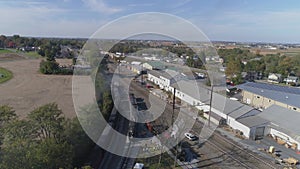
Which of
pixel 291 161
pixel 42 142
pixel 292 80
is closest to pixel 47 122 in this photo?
pixel 42 142

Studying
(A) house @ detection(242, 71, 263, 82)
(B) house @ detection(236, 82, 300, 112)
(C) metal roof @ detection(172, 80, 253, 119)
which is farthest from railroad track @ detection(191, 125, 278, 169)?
(A) house @ detection(242, 71, 263, 82)

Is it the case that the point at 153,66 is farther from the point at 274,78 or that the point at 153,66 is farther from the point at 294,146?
the point at 294,146

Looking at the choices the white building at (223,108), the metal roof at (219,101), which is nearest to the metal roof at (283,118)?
the white building at (223,108)

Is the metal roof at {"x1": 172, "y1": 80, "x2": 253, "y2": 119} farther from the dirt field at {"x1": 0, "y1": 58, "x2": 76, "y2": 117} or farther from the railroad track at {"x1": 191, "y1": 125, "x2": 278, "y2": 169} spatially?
the dirt field at {"x1": 0, "y1": 58, "x2": 76, "y2": 117}

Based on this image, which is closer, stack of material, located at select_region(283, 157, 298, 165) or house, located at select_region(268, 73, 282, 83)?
stack of material, located at select_region(283, 157, 298, 165)

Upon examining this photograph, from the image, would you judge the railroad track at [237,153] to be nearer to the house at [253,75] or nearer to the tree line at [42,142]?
the tree line at [42,142]

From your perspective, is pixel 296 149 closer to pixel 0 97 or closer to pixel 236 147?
pixel 236 147
